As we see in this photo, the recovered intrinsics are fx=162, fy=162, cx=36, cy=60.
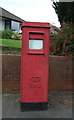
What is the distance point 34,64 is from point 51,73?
145 cm

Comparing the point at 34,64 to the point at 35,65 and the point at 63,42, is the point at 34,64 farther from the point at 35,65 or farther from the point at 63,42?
the point at 63,42

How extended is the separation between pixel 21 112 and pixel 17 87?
4.03 ft

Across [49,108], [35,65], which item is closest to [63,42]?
[35,65]

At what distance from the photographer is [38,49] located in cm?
353

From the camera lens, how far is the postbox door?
347 cm

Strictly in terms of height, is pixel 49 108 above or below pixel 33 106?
below

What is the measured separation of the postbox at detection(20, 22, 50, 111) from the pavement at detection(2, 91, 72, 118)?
0.57 feet

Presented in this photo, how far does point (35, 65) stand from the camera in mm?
3559

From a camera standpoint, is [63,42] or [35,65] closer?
[35,65]

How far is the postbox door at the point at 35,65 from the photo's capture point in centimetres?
347

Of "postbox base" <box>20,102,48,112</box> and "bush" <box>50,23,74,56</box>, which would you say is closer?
"postbox base" <box>20,102,48,112</box>

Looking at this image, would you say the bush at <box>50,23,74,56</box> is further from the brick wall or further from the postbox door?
the postbox door

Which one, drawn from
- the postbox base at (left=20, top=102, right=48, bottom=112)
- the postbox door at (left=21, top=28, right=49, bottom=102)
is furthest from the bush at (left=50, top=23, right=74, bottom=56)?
the postbox base at (left=20, top=102, right=48, bottom=112)

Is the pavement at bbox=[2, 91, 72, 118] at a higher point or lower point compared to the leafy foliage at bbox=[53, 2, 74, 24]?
lower
